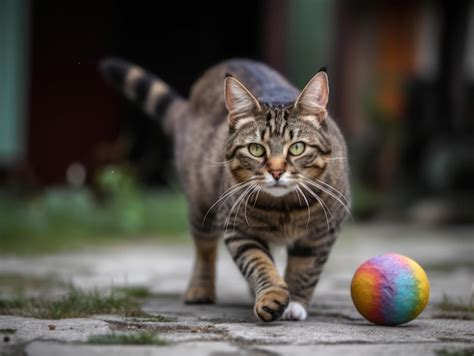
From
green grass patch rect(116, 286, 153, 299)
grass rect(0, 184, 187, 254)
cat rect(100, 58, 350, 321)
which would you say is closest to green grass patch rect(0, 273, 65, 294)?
green grass patch rect(116, 286, 153, 299)

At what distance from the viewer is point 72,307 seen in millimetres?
3379

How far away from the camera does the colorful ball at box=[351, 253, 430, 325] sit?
311cm

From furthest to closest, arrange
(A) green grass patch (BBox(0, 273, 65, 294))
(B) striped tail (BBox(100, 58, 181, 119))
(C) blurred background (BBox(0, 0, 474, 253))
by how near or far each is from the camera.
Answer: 1. (C) blurred background (BBox(0, 0, 474, 253))
2. (B) striped tail (BBox(100, 58, 181, 119))
3. (A) green grass patch (BBox(0, 273, 65, 294))

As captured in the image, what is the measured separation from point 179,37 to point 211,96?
7074mm

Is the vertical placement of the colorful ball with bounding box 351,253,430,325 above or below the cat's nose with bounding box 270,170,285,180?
below

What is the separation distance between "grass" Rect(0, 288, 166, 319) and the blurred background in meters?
2.75

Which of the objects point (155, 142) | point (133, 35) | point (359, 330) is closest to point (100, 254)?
point (359, 330)

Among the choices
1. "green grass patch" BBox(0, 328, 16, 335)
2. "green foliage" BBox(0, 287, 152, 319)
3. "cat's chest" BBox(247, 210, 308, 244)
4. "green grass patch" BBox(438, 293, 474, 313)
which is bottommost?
"green grass patch" BBox(0, 328, 16, 335)

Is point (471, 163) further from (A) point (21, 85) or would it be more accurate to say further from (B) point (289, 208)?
(B) point (289, 208)

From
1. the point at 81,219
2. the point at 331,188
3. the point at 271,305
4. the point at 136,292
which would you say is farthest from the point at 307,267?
the point at 81,219

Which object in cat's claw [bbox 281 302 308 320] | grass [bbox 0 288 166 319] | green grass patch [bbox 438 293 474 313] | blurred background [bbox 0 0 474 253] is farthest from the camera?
blurred background [bbox 0 0 474 253]

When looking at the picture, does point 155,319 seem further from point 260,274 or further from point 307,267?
point 307,267

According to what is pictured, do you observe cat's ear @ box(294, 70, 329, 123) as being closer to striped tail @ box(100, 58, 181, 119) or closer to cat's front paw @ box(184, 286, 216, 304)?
cat's front paw @ box(184, 286, 216, 304)

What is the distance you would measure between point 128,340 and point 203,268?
5.42 feet
